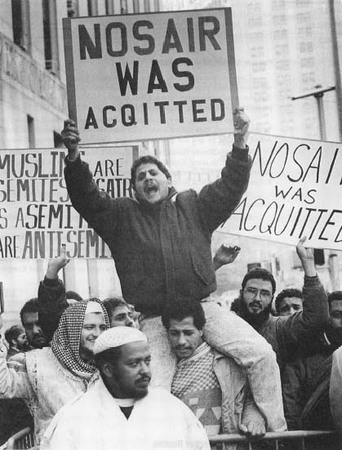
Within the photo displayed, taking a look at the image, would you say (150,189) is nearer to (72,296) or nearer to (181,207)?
(181,207)

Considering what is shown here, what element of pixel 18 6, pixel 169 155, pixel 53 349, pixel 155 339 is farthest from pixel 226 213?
pixel 18 6

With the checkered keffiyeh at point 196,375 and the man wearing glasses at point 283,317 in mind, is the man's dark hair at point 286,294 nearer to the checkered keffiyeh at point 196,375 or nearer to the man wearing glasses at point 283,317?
the man wearing glasses at point 283,317

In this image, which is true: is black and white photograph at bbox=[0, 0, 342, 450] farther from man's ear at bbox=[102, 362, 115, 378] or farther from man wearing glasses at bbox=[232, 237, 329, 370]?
man's ear at bbox=[102, 362, 115, 378]

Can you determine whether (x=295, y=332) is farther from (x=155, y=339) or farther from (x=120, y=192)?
(x=120, y=192)

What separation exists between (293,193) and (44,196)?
123 cm

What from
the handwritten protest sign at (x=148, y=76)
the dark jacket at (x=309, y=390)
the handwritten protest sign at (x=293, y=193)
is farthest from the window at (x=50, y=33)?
the dark jacket at (x=309, y=390)

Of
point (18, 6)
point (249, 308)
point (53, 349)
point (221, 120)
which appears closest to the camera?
point (53, 349)

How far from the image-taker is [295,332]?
3533 millimetres

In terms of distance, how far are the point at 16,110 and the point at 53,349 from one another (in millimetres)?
1379

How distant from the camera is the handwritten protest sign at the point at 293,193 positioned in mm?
4020

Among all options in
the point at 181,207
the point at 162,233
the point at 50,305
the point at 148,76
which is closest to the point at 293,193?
the point at 181,207

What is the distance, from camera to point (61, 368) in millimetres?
3389

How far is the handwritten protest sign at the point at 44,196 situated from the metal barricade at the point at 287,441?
3.90ft

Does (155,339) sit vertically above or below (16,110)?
below
